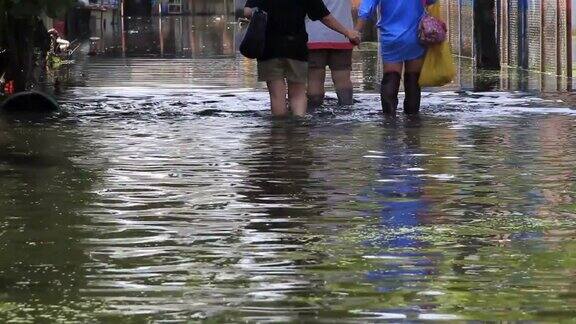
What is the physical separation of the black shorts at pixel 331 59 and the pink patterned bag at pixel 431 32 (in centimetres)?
128

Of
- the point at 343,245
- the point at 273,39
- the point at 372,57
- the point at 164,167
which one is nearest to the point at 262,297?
the point at 343,245

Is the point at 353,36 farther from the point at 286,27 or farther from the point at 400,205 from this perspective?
the point at 400,205

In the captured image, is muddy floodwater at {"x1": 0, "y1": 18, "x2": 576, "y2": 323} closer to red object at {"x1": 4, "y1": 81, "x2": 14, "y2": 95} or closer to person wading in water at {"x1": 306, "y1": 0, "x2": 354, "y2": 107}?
person wading in water at {"x1": 306, "y1": 0, "x2": 354, "y2": 107}

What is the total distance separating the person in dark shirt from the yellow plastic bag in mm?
1083

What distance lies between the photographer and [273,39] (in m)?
13.7

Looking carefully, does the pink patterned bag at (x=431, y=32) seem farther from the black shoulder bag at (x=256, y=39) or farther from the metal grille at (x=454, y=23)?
the metal grille at (x=454, y=23)

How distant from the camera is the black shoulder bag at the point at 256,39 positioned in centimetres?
1353

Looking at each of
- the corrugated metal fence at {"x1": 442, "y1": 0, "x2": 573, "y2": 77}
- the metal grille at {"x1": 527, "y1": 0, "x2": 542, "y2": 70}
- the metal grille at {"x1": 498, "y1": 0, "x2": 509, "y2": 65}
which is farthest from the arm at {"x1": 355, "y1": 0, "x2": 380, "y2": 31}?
the metal grille at {"x1": 498, "y1": 0, "x2": 509, "y2": 65}

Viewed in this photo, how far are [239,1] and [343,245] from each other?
46260 mm

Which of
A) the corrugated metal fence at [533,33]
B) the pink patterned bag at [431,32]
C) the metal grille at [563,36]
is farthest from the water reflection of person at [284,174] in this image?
the corrugated metal fence at [533,33]

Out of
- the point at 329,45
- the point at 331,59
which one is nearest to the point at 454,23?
the point at 331,59

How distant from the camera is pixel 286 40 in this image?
13758mm

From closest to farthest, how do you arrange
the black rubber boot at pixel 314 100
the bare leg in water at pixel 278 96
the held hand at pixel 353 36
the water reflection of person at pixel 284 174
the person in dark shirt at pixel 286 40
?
the water reflection of person at pixel 284 174 < the person in dark shirt at pixel 286 40 < the bare leg in water at pixel 278 96 < the held hand at pixel 353 36 < the black rubber boot at pixel 314 100

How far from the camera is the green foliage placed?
15234 mm
